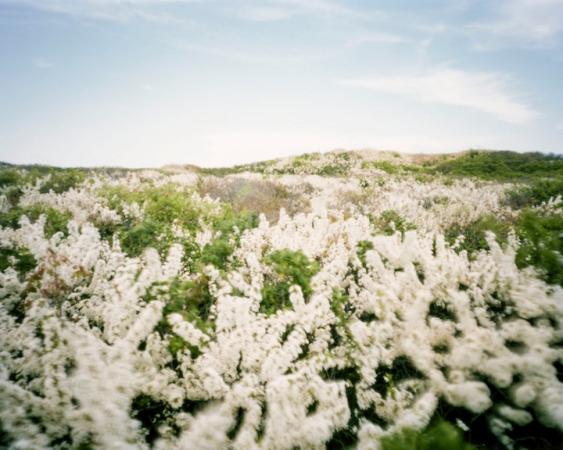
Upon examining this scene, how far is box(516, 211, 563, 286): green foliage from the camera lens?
309 cm

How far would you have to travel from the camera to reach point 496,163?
73.7ft

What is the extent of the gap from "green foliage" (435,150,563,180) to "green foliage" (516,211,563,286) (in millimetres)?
17382

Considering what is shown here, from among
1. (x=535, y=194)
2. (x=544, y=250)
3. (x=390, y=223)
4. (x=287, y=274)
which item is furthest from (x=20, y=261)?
(x=535, y=194)

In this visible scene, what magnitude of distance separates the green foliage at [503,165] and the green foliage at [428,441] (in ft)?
66.8

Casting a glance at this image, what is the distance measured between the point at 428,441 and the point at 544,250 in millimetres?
2698

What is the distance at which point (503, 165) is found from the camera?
71.3 feet

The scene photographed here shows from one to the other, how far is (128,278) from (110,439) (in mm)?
1391

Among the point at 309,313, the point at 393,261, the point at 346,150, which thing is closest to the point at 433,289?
the point at 393,261

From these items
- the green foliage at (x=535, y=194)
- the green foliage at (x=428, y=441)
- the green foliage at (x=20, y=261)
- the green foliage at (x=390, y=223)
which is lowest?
the green foliage at (x=428, y=441)

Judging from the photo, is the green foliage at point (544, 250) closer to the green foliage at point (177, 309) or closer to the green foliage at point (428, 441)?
the green foliage at point (428, 441)

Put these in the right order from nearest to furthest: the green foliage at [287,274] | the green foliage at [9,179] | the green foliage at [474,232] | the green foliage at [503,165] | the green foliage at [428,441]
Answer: the green foliage at [428,441] < the green foliage at [287,274] < the green foliage at [474,232] < the green foliage at [9,179] < the green foliage at [503,165]

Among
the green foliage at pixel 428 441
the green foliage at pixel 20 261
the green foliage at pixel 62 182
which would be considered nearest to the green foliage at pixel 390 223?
the green foliage at pixel 428 441

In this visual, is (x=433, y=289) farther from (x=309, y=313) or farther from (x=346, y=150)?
(x=346, y=150)

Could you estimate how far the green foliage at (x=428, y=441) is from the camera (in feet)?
5.22
